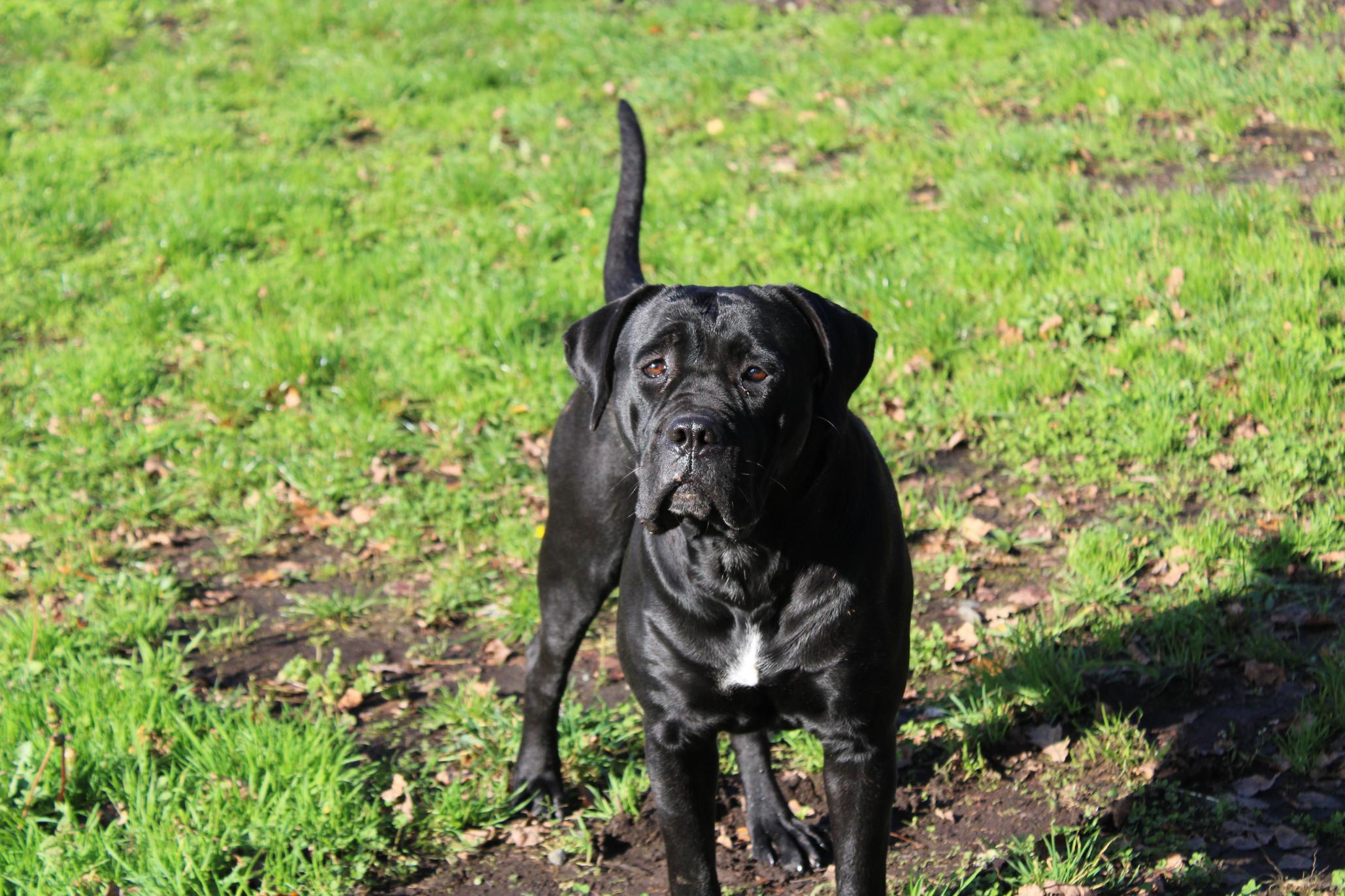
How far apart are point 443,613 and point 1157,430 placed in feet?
9.89

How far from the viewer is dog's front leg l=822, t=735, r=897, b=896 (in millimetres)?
2783

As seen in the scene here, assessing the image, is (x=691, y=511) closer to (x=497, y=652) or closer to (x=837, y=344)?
(x=837, y=344)

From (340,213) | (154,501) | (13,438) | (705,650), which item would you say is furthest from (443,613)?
(340,213)

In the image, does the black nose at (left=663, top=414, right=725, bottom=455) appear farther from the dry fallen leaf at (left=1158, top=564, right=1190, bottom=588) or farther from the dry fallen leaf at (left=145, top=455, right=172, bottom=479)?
the dry fallen leaf at (left=145, top=455, right=172, bottom=479)

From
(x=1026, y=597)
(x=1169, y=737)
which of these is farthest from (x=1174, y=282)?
(x=1169, y=737)

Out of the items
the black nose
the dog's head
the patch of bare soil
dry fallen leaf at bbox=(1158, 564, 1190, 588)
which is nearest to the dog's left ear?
the dog's head

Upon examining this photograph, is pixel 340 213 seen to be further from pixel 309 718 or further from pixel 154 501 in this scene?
pixel 309 718

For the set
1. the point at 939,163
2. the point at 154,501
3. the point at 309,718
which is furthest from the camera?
the point at 939,163

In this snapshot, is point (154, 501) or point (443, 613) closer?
point (443, 613)

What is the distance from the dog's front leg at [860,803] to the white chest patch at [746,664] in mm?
244

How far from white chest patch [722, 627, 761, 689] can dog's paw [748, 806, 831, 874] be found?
35.5 inches

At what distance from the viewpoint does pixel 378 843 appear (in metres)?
3.49

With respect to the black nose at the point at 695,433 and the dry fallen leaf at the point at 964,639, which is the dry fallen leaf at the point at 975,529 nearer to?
the dry fallen leaf at the point at 964,639

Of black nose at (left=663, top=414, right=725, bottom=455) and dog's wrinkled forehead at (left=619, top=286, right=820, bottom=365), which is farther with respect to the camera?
dog's wrinkled forehead at (left=619, top=286, right=820, bottom=365)
